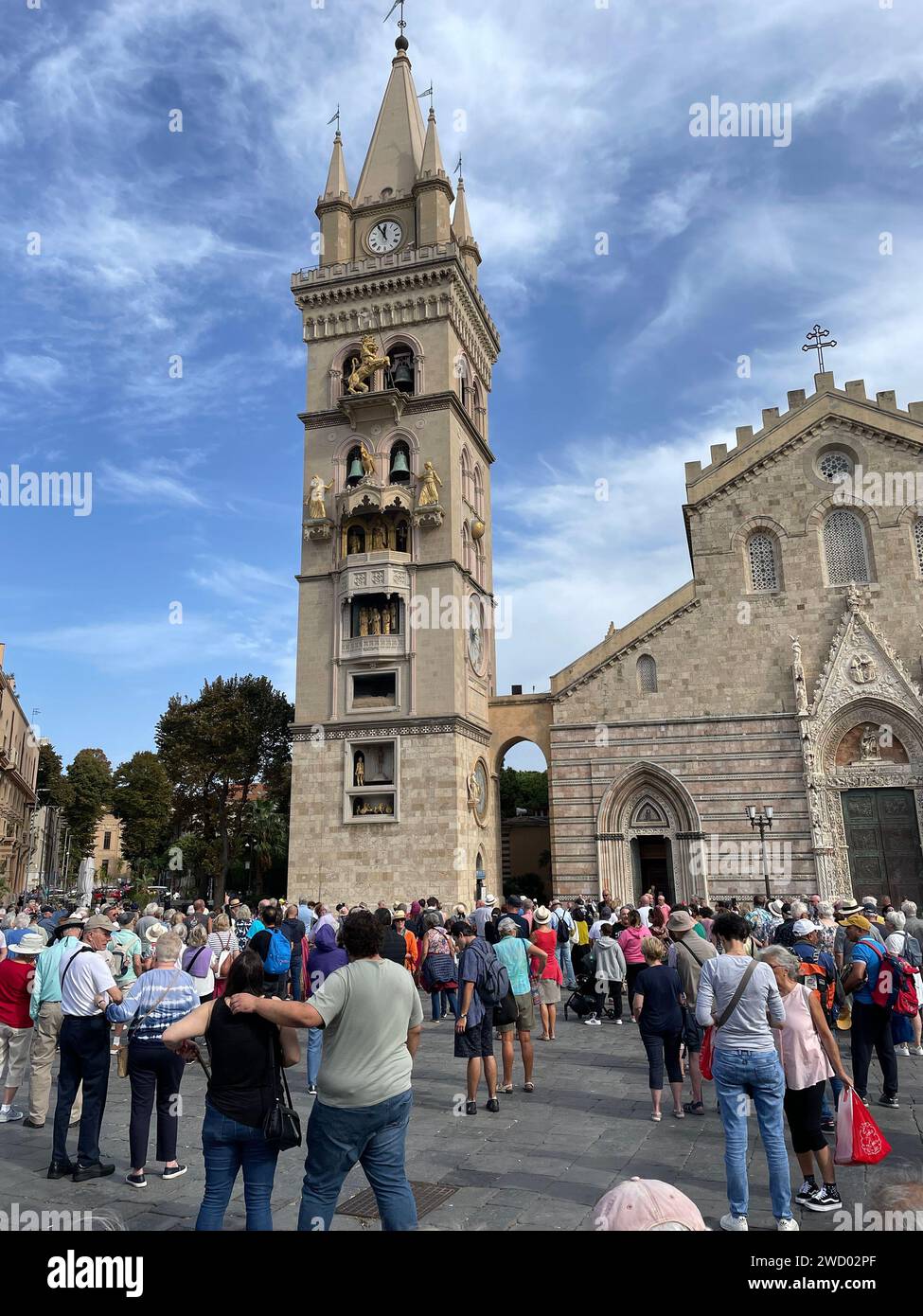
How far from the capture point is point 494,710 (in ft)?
106

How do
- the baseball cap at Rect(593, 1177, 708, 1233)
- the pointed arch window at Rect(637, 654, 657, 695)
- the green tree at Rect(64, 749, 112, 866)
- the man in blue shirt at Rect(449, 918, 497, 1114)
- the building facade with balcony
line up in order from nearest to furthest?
the baseball cap at Rect(593, 1177, 708, 1233)
the man in blue shirt at Rect(449, 918, 497, 1114)
the pointed arch window at Rect(637, 654, 657, 695)
the building facade with balcony
the green tree at Rect(64, 749, 112, 866)

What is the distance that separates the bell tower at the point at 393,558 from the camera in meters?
28.9

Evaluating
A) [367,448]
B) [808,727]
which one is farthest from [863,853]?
[367,448]

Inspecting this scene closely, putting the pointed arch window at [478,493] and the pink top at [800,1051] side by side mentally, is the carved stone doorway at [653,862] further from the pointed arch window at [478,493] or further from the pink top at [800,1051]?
the pink top at [800,1051]

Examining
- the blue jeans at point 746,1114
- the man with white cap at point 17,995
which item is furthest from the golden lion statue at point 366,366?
the blue jeans at point 746,1114

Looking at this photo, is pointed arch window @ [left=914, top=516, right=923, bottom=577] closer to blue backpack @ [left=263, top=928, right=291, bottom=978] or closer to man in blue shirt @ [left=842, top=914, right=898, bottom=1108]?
man in blue shirt @ [left=842, top=914, right=898, bottom=1108]

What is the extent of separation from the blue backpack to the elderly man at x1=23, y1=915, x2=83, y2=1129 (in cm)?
324

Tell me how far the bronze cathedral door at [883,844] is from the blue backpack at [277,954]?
801 inches

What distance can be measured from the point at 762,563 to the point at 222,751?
83.4ft

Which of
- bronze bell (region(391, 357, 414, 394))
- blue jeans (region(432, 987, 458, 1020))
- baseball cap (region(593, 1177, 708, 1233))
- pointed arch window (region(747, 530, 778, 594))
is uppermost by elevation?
bronze bell (region(391, 357, 414, 394))

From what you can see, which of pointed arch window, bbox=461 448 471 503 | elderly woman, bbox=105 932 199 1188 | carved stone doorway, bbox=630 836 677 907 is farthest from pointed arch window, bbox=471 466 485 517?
elderly woman, bbox=105 932 199 1188

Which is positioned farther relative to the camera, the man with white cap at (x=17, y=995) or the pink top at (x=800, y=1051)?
the man with white cap at (x=17, y=995)

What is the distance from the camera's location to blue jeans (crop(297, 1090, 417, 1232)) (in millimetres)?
4754
